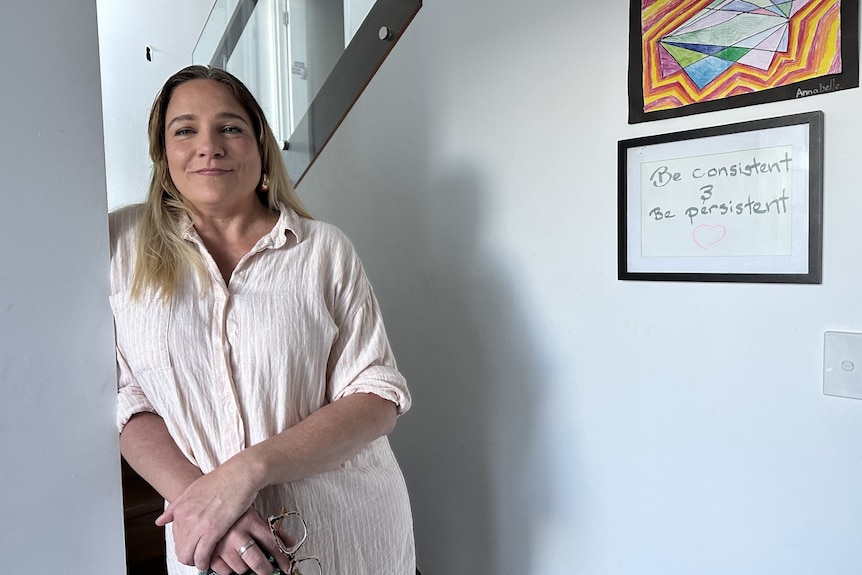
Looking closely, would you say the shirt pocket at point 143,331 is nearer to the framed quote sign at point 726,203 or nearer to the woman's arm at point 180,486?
the woman's arm at point 180,486

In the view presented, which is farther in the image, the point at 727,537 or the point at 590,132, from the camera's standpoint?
the point at 590,132

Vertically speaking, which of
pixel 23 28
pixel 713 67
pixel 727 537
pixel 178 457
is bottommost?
pixel 727 537

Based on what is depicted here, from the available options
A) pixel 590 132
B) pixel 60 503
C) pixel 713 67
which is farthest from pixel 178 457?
pixel 713 67

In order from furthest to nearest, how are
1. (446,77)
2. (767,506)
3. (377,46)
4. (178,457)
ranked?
(377,46) → (446,77) → (767,506) → (178,457)

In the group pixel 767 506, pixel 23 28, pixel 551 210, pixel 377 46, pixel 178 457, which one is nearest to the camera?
pixel 23 28

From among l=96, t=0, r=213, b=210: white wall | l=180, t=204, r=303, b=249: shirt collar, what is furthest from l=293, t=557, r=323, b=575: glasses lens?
l=96, t=0, r=213, b=210: white wall

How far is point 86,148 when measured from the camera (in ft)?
2.08

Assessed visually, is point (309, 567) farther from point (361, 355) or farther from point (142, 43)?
point (142, 43)

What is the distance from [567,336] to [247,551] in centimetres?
85

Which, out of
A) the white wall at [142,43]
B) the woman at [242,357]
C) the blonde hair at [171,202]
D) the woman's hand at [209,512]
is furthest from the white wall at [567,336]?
the white wall at [142,43]

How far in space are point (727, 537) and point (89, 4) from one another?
4.39 feet

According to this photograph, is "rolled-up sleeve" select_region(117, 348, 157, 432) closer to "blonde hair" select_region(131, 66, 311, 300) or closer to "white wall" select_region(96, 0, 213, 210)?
"blonde hair" select_region(131, 66, 311, 300)

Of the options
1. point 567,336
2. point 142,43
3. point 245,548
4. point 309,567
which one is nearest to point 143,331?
point 245,548

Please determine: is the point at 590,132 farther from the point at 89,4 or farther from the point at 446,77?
the point at 89,4
